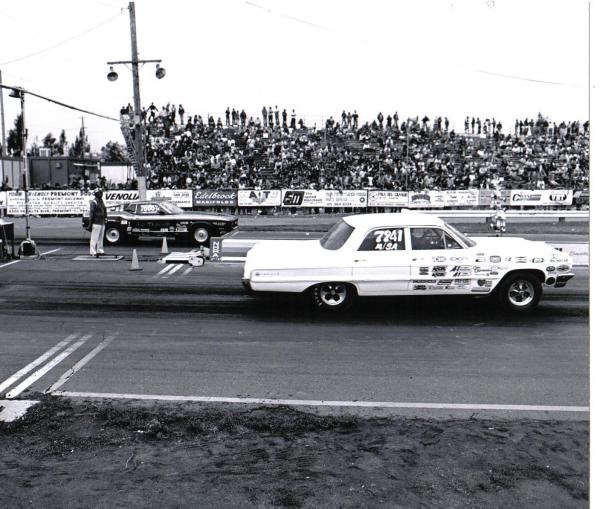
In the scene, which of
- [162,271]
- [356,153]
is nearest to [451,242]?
[162,271]

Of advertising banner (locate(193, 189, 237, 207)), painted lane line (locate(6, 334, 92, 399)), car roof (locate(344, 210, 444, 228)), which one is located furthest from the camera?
advertising banner (locate(193, 189, 237, 207))

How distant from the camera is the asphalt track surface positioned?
6.09 meters

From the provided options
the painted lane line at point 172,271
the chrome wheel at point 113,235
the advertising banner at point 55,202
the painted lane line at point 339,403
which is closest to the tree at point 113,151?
the advertising banner at point 55,202

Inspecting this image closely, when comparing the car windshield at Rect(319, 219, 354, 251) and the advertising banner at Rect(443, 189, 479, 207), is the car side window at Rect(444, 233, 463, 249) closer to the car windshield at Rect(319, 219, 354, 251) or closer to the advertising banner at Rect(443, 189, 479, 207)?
the car windshield at Rect(319, 219, 354, 251)

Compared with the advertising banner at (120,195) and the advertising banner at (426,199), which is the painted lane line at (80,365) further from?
the advertising banner at (426,199)

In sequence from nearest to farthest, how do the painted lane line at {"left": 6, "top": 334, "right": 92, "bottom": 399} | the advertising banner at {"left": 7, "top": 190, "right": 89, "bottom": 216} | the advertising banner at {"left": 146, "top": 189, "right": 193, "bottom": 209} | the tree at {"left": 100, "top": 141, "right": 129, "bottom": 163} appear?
1. the painted lane line at {"left": 6, "top": 334, "right": 92, "bottom": 399}
2. the advertising banner at {"left": 7, "top": 190, "right": 89, "bottom": 216}
3. the advertising banner at {"left": 146, "top": 189, "right": 193, "bottom": 209}
4. the tree at {"left": 100, "top": 141, "right": 129, "bottom": 163}

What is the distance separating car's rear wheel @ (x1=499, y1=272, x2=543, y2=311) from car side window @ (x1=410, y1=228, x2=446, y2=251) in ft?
3.65

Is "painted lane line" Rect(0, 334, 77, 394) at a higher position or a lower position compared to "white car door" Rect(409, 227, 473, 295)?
lower

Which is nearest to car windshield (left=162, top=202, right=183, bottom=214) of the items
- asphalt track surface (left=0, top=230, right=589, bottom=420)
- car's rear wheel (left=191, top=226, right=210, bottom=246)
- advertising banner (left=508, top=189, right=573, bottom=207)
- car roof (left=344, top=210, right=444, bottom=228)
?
car's rear wheel (left=191, top=226, right=210, bottom=246)

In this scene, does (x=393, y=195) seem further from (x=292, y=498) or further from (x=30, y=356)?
(x=292, y=498)

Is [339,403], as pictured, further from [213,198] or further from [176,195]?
[176,195]

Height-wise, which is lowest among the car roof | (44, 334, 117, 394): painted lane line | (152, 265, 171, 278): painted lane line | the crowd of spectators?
(44, 334, 117, 394): painted lane line

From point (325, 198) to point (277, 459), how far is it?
27.2m

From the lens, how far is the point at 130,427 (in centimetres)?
520
